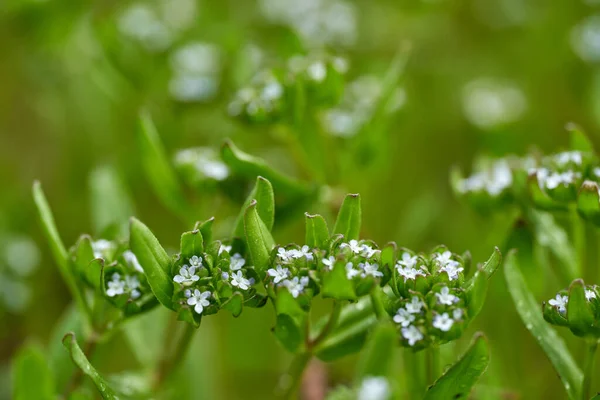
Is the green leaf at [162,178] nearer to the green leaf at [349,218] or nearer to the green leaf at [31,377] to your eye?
the green leaf at [31,377]

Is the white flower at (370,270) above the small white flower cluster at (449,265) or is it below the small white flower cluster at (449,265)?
above

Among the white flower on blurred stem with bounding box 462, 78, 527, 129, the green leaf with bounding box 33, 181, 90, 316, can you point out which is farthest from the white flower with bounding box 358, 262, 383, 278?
the white flower on blurred stem with bounding box 462, 78, 527, 129

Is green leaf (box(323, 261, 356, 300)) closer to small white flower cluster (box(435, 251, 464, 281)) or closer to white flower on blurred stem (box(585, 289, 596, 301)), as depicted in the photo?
small white flower cluster (box(435, 251, 464, 281))

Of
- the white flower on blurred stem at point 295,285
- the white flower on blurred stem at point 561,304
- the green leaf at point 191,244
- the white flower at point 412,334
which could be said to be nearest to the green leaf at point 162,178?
the green leaf at point 191,244

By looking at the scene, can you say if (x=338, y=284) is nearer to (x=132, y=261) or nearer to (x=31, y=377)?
(x=132, y=261)

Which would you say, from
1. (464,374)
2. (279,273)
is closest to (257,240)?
(279,273)
